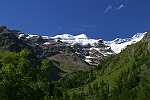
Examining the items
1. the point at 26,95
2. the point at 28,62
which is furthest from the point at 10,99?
the point at 28,62

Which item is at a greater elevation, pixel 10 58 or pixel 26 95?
pixel 10 58

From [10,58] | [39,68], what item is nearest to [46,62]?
[39,68]

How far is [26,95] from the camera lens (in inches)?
1356

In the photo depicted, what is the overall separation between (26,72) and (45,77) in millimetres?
2473

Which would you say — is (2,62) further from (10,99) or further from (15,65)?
(10,99)

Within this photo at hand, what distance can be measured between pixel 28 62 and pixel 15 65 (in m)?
2.18

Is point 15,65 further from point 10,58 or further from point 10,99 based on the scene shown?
point 10,99

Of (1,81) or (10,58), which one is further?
(10,58)

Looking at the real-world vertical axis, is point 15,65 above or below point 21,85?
above

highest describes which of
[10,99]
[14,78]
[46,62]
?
[46,62]

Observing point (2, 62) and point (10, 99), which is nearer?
point (10, 99)

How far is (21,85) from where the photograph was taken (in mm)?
34188

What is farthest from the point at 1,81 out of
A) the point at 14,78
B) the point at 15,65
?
the point at 15,65

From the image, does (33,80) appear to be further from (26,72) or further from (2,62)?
(2,62)
